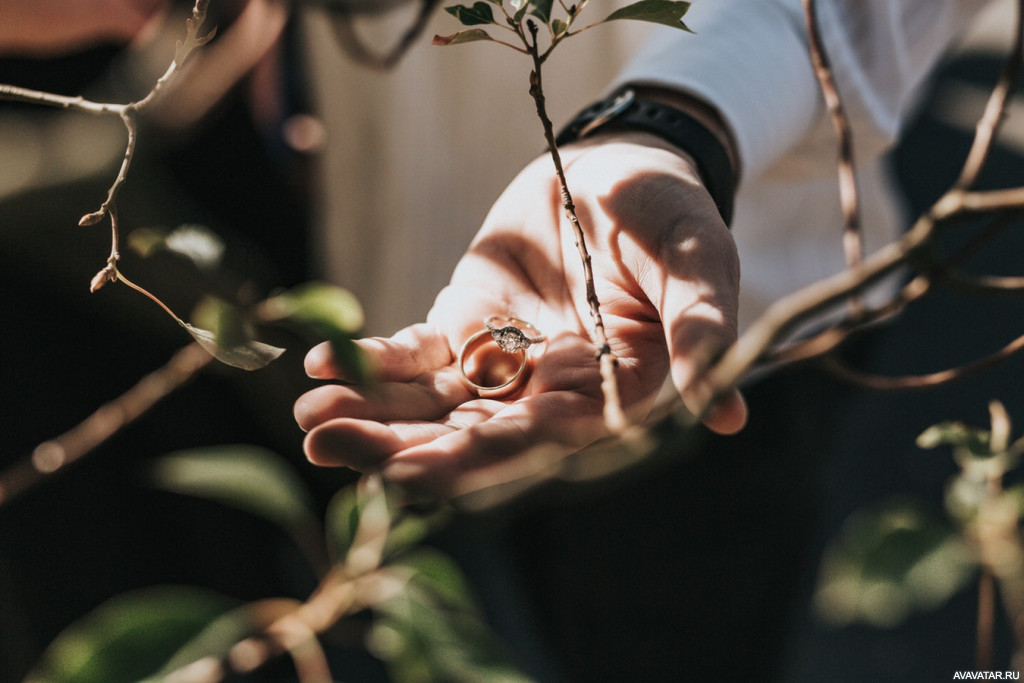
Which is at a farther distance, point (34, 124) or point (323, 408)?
point (34, 124)

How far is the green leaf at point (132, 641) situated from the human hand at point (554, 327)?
5.4 inches

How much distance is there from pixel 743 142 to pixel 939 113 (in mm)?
1828

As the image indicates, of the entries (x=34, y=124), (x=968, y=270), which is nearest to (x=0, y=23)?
(x=34, y=124)

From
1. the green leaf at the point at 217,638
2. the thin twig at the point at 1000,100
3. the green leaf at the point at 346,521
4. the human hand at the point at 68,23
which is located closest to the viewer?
the thin twig at the point at 1000,100

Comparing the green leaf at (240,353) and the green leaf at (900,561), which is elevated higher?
the green leaf at (240,353)

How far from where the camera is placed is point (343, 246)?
125 centimetres

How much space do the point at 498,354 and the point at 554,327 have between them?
0.05 metres

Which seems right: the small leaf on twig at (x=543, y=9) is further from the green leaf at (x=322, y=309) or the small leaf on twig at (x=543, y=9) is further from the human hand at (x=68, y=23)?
the human hand at (x=68, y=23)

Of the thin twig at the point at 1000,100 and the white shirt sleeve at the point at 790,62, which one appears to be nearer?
the thin twig at the point at 1000,100

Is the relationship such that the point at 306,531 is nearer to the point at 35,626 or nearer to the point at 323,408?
the point at 323,408

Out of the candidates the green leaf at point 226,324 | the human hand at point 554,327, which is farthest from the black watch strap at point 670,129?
the green leaf at point 226,324

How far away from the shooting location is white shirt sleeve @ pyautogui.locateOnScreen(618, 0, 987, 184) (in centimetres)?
75

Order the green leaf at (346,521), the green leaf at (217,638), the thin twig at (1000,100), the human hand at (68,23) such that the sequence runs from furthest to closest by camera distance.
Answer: the human hand at (68,23)
the green leaf at (346,521)
the green leaf at (217,638)
the thin twig at (1000,100)

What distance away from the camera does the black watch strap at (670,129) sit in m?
0.68
